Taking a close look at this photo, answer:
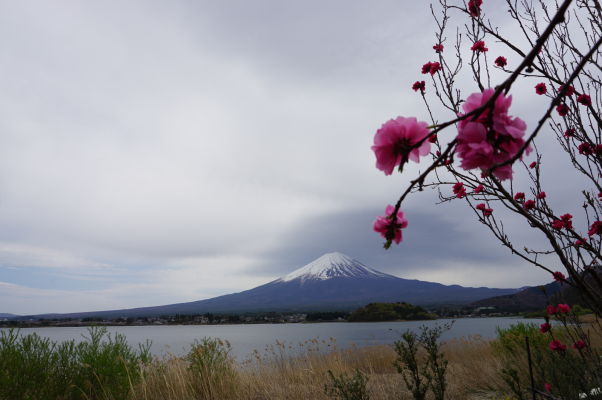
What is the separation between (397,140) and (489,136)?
17 cm

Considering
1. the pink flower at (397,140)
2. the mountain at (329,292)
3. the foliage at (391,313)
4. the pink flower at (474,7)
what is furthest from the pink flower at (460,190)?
the mountain at (329,292)

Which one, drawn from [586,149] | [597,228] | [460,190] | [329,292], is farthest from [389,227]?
[329,292]

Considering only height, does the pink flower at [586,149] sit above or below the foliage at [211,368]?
above

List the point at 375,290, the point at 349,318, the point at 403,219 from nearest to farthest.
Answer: the point at 403,219 < the point at 349,318 < the point at 375,290

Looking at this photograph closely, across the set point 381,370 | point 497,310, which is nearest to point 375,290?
point 497,310

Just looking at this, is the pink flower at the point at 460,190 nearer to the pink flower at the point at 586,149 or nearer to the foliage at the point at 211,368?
the pink flower at the point at 586,149

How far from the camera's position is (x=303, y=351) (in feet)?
31.6

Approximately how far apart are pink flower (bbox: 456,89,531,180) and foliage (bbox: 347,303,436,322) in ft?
235

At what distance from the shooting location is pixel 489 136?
2.27ft

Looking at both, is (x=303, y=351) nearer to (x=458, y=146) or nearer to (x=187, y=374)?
(x=187, y=374)

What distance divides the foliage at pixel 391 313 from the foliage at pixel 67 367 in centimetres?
6785

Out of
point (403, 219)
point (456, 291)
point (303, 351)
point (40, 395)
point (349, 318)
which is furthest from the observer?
point (456, 291)

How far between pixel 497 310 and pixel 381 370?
86.0 m

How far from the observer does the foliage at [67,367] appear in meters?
4.34
